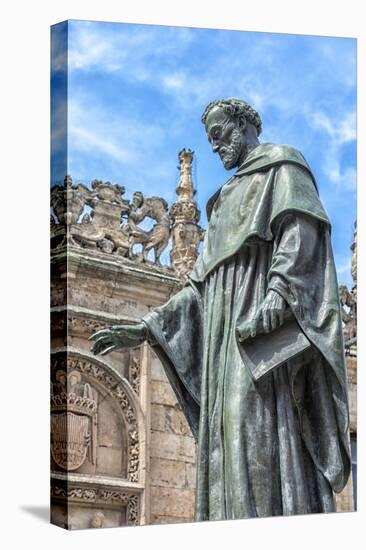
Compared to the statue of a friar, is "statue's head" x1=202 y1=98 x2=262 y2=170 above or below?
above

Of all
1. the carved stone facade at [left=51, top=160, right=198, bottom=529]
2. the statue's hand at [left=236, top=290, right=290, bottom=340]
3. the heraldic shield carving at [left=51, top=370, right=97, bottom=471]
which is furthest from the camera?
the carved stone facade at [left=51, top=160, right=198, bottom=529]

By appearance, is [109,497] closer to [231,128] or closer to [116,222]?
[116,222]

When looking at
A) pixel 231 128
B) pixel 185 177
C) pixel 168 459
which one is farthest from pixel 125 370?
pixel 231 128

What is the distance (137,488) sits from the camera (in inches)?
507

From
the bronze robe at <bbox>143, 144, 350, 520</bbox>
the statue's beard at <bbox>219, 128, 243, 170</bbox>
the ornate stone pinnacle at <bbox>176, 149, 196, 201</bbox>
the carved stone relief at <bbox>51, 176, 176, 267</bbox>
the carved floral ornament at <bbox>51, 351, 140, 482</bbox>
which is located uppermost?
the ornate stone pinnacle at <bbox>176, 149, 196, 201</bbox>

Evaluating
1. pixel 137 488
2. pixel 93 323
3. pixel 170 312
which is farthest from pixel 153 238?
Answer: pixel 170 312

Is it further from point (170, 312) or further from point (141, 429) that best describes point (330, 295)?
point (141, 429)

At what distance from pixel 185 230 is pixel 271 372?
4627mm

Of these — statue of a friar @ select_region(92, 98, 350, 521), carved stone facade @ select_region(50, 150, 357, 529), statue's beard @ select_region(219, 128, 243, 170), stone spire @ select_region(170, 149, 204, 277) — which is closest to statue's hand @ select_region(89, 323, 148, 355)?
statue of a friar @ select_region(92, 98, 350, 521)

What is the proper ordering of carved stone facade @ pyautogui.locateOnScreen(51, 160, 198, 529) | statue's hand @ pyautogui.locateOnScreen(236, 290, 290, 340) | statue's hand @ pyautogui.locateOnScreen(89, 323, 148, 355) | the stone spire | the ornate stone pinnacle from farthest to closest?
the stone spire, the ornate stone pinnacle, carved stone facade @ pyautogui.locateOnScreen(51, 160, 198, 529), statue's hand @ pyautogui.locateOnScreen(89, 323, 148, 355), statue's hand @ pyautogui.locateOnScreen(236, 290, 290, 340)

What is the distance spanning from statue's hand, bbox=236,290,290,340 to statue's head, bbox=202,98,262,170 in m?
0.84

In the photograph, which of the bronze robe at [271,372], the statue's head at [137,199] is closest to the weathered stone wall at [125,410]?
the statue's head at [137,199]

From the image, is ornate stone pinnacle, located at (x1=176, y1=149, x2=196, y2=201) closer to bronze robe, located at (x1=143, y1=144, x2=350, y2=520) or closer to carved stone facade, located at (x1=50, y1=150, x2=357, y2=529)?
carved stone facade, located at (x1=50, y1=150, x2=357, y2=529)

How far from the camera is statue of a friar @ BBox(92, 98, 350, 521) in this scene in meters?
8.90
